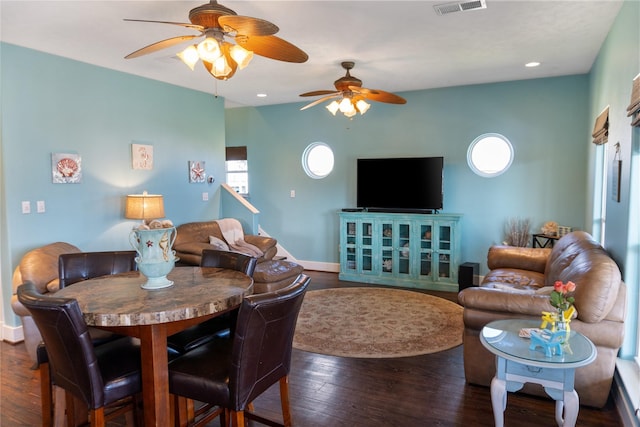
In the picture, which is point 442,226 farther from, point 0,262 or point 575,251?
point 0,262

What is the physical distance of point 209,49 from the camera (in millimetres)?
2514

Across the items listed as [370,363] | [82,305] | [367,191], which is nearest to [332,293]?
[367,191]

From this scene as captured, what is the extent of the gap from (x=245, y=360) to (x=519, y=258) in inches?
142

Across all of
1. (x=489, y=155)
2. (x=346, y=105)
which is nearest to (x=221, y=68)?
(x=346, y=105)

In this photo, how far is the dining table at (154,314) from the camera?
6.12 feet

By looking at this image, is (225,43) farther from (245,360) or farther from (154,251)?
(245,360)

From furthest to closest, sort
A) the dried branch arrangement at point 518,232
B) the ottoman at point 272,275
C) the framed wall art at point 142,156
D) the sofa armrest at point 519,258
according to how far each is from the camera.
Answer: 1. the dried branch arrangement at point 518,232
2. the framed wall art at point 142,156
3. the ottoman at point 272,275
4. the sofa armrest at point 519,258

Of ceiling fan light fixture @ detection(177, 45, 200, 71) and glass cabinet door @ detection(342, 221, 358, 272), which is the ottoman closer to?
glass cabinet door @ detection(342, 221, 358, 272)

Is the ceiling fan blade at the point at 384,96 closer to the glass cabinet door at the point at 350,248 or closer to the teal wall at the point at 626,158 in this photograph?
the teal wall at the point at 626,158

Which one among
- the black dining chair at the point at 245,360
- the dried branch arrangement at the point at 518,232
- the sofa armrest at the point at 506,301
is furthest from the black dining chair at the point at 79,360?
the dried branch arrangement at the point at 518,232

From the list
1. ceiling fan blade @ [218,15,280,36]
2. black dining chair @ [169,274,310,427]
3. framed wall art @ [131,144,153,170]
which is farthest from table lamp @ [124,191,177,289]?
framed wall art @ [131,144,153,170]

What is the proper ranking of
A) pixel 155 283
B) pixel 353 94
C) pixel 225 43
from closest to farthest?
pixel 155 283
pixel 225 43
pixel 353 94

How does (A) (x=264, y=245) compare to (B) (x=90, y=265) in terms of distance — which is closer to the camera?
(B) (x=90, y=265)

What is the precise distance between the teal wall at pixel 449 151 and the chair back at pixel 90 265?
4.12 meters
